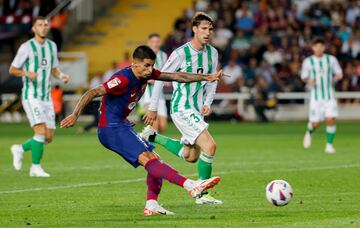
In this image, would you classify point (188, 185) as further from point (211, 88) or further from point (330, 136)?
point (330, 136)

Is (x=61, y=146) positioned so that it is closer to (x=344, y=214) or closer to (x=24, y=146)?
(x=24, y=146)

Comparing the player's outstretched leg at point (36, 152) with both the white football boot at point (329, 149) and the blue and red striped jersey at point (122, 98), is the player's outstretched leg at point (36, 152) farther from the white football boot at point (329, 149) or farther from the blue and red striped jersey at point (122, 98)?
the white football boot at point (329, 149)

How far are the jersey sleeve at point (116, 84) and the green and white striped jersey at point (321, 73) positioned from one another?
1164 cm

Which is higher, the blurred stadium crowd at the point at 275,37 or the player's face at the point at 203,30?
the player's face at the point at 203,30

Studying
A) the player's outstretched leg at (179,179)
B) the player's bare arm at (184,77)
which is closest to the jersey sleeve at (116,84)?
the player's bare arm at (184,77)

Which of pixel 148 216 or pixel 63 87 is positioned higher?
pixel 148 216

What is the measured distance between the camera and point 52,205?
13.3 metres

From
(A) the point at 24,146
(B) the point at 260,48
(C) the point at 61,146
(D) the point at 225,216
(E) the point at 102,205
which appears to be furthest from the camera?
(B) the point at 260,48

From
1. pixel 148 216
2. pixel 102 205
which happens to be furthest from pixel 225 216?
pixel 102 205

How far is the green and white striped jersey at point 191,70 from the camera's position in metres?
14.1

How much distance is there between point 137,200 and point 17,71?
4519 mm

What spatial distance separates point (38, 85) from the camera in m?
A: 17.8

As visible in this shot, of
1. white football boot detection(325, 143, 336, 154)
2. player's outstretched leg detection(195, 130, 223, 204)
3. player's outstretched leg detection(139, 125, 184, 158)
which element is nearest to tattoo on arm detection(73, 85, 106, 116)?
player's outstretched leg detection(195, 130, 223, 204)

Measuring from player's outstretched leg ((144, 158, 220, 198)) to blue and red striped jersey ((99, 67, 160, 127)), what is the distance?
2.25ft
